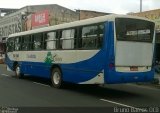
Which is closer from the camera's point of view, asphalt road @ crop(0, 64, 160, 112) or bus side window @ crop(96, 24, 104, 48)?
asphalt road @ crop(0, 64, 160, 112)

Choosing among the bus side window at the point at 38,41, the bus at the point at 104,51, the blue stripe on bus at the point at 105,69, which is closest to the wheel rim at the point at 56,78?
the bus at the point at 104,51

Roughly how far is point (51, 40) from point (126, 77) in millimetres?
5269

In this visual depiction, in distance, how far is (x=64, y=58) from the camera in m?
17.0

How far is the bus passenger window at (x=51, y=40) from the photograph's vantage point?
59.7 feet

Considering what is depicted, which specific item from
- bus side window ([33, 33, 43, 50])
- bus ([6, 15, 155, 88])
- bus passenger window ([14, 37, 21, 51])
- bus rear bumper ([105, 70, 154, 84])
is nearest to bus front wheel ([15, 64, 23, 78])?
bus passenger window ([14, 37, 21, 51])

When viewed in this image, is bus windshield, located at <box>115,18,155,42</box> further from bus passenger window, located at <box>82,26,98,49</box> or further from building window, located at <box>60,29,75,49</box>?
building window, located at <box>60,29,75,49</box>

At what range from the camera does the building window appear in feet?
54.0

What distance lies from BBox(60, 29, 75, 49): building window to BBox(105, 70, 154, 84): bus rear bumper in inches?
112

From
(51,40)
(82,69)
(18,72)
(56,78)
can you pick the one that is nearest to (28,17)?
(18,72)

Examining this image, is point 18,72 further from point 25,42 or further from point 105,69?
point 105,69

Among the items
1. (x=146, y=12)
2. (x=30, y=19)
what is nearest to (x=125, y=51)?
(x=146, y=12)

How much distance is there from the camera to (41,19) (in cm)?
4719

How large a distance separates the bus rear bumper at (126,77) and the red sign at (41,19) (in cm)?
3107

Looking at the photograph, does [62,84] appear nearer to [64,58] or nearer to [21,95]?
[64,58]
